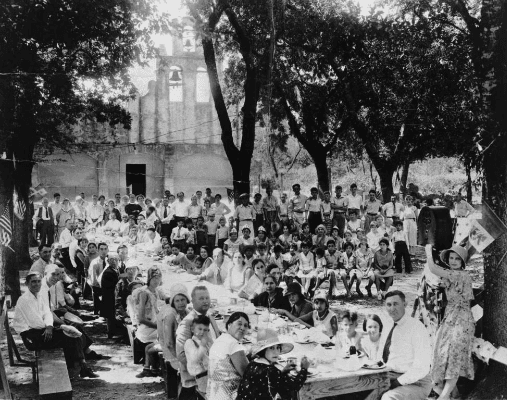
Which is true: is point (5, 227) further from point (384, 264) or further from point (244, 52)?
point (244, 52)

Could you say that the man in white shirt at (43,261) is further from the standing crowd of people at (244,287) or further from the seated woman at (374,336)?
the seated woman at (374,336)

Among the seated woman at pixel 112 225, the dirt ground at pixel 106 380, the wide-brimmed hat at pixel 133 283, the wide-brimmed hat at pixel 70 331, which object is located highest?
the seated woman at pixel 112 225

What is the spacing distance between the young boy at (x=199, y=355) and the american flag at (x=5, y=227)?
239 inches

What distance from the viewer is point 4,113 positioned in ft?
33.4

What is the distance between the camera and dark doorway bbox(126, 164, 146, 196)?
2938cm

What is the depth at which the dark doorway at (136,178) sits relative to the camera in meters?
29.4

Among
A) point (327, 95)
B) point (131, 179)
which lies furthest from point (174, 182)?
point (327, 95)

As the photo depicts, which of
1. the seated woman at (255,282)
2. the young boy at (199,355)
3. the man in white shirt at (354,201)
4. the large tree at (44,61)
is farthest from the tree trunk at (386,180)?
the young boy at (199,355)

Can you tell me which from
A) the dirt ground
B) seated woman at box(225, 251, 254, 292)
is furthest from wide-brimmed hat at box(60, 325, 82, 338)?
seated woman at box(225, 251, 254, 292)

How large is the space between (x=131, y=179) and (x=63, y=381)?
2355cm

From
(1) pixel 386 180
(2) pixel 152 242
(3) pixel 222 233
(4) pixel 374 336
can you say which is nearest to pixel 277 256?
(3) pixel 222 233

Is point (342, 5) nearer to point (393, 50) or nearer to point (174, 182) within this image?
point (393, 50)

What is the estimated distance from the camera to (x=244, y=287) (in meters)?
9.80

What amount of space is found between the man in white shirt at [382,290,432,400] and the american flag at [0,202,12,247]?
766 cm
